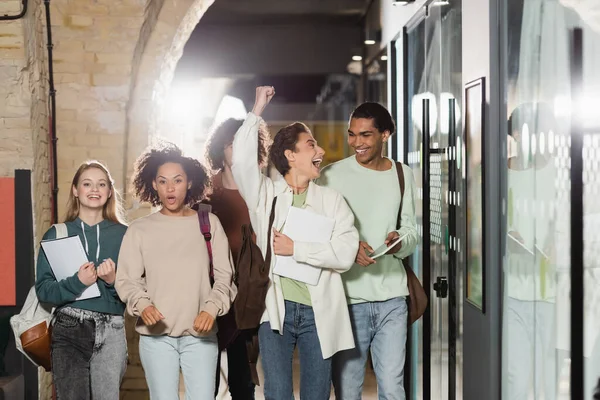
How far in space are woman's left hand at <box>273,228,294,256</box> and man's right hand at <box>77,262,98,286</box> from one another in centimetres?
74

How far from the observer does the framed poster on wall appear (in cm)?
376

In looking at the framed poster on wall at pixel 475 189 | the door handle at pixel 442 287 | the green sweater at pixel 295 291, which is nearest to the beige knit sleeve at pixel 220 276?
the green sweater at pixel 295 291

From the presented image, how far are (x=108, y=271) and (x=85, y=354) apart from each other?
13.4 inches

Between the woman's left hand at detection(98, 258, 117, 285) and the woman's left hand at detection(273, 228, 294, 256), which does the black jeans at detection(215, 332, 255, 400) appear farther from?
the woman's left hand at detection(273, 228, 294, 256)

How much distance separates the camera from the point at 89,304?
132 inches

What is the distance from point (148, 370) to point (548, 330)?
1496mm

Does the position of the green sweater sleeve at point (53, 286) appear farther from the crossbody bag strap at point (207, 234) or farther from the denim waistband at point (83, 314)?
the crossbody bag strap at point (207, 234)

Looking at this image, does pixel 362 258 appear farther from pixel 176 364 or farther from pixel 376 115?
pixel 176 364

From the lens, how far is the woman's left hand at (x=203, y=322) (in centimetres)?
310

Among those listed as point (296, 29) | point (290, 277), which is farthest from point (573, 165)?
point (296, 29)

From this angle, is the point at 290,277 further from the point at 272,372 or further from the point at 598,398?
the point at 598,398

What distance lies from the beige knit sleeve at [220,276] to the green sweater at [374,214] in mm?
458

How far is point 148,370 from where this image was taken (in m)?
3.21

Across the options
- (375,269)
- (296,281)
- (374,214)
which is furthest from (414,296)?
(296,281)
